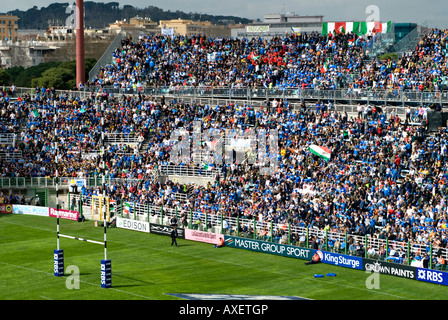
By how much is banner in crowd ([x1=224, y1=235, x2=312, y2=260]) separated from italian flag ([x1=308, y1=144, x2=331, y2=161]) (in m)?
8.91

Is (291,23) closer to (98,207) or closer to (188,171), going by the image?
(188,171)

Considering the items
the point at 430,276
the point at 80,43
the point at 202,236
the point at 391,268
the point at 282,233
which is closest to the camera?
the point at 430,276

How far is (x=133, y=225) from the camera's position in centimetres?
4844

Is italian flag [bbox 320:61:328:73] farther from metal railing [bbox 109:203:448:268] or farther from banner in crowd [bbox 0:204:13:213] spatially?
banner in crowd [bbox 0:204:13:213]

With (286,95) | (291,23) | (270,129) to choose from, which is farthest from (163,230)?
(291,23)

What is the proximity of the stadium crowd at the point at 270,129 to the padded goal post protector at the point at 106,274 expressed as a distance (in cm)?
1249

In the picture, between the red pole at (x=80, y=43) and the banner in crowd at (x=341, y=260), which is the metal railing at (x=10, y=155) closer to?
the red pole at (x=80, y=43)

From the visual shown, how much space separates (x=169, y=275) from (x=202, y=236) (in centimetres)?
822

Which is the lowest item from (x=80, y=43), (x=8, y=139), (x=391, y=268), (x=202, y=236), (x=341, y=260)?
(x=202, y=236)

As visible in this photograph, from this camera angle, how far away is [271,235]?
40.9 metres

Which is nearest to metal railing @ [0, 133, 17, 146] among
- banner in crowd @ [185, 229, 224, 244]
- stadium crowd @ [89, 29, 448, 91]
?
stadium crowd @ [89, 29, 448, 91]

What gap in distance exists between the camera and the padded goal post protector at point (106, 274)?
Result: 106ft

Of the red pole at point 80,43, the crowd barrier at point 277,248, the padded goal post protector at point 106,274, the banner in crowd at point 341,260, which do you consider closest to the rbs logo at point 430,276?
the crowd barrier at point 277,248

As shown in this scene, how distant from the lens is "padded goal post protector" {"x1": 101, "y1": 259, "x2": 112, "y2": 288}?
106 ft
